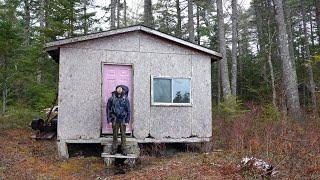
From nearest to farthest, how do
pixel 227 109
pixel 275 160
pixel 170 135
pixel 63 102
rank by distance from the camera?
pixel 275 160 < pixel 63 102 < pixel 170 135 < pixel 227 109

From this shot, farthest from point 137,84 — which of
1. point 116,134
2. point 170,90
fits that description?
point 116,134

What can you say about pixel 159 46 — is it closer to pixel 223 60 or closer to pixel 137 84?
pixel 137 84

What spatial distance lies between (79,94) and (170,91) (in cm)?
281

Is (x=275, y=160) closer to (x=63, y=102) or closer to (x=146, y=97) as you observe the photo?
(x=146, y=97)

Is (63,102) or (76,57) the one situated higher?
(76,57)

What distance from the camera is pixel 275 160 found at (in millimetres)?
9195

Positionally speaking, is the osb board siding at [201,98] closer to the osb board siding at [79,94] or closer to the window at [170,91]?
the window at [170,91]

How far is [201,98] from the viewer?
12.2 metres

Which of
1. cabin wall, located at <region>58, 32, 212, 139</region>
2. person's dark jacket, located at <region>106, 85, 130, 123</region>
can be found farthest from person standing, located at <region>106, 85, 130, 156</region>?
cabin wall, located at <region>58, 32, 212, 139</region>

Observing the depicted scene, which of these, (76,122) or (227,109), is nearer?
(76,122)

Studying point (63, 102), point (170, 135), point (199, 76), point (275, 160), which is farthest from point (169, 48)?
point (275, 160)

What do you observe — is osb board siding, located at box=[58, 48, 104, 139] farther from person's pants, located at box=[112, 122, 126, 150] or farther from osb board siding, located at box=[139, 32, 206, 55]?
osb board siding, located at box=[139, 32, 206, 55]

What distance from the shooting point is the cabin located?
11.2 metres

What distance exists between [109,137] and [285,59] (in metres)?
8.58
